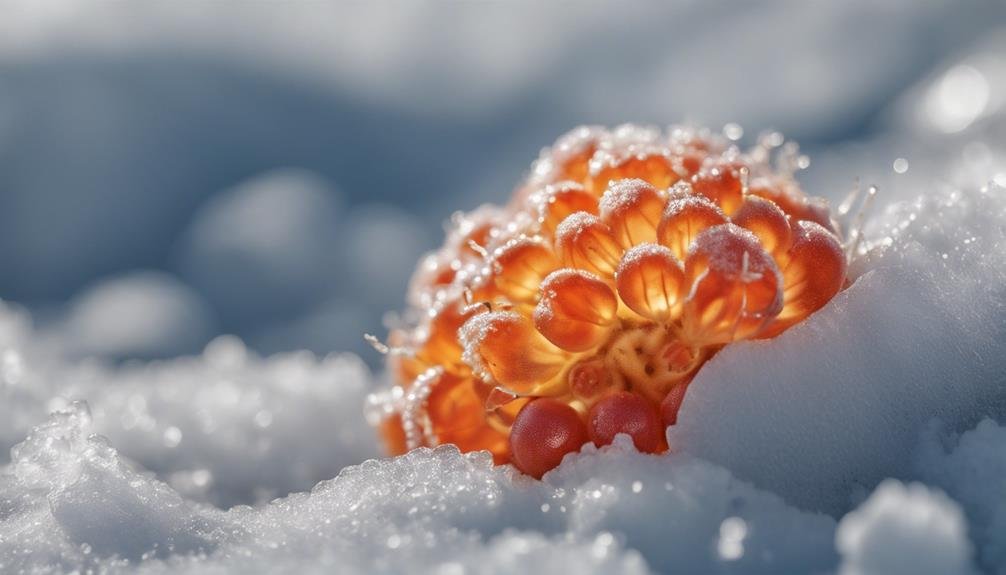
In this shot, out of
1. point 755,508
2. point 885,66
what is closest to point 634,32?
point 885,66

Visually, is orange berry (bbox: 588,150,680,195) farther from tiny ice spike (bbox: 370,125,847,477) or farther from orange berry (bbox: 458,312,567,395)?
orange berry (bbox: 458,312,567,395)

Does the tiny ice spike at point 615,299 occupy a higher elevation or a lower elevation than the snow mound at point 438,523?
higher

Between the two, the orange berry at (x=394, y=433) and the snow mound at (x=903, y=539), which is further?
the orange berry at (x=394, y=433)

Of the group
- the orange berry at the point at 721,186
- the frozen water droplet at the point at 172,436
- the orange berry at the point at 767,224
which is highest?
the frozen water droplet at the point at 172,436

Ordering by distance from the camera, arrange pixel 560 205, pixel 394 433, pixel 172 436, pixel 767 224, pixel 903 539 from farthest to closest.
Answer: pixel 172 436 → pixel 394 433 → pixel 560 205 → pixel 767 224 → pixel 903 539

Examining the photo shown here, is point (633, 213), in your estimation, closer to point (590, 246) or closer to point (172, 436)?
point (590, 246)

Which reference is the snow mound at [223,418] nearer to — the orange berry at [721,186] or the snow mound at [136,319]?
the orange berry at [721,186]

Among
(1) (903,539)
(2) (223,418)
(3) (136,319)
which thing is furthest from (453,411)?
(3) (136,319)

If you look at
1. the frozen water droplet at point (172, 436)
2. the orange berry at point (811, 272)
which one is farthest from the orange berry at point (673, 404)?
the frozen water droplet at point (172, 436)

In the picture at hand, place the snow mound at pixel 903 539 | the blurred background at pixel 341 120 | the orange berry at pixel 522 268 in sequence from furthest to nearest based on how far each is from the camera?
the blurred background at pixel 341 120
the orange berry at pixel 522 268
the snow mound at pixel 903 539
